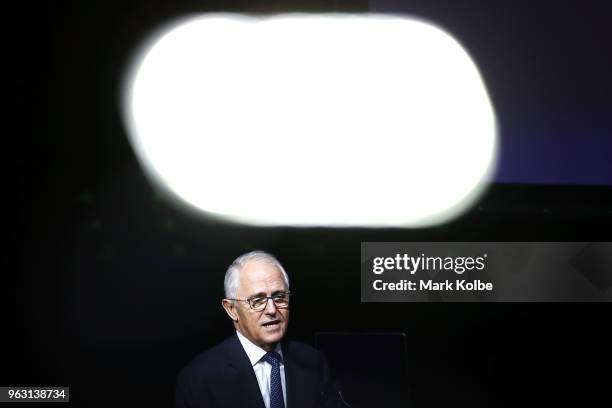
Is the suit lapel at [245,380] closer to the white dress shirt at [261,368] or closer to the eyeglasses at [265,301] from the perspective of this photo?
the white dress shirt at [261,368]

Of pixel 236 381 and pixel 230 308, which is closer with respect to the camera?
pixel 236 381

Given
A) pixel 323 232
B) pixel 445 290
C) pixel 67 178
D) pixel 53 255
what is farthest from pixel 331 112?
pixel 53 255

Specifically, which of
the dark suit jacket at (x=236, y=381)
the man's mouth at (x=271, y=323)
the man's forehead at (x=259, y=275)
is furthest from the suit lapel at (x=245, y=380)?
the man's forehead at (x=259, y=275)

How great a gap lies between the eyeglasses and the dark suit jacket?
0.43ft

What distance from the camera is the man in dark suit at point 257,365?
2033 millimetres

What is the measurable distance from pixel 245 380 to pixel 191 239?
1.94 ft

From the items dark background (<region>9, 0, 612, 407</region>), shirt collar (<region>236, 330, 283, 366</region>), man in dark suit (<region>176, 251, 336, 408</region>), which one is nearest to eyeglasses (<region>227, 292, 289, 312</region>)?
man in dark suit (<region>176, 251, 336, 408</region>)

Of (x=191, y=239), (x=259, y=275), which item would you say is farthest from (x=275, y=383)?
(x=191, y=239)

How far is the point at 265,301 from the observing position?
6.82ft

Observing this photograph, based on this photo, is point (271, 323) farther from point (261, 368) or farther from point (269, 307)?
point (261, 368)

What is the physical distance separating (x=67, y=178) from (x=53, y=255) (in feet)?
0.97

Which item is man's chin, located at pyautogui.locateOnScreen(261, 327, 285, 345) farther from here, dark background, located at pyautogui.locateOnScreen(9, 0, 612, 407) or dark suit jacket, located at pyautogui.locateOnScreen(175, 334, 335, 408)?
dark background, located at pyautogui.locateOnScreen(9, 0, 612, 407)

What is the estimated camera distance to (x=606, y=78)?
8.25 ft

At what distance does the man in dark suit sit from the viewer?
6.67ft
